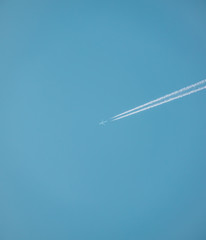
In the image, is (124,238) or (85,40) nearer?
(85,40)

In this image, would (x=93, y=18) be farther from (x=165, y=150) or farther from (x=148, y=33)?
(x=165, y=150)

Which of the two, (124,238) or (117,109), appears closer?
(117,109)

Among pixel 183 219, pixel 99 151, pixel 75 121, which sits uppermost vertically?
pixel 75 121

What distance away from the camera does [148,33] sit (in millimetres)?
1487

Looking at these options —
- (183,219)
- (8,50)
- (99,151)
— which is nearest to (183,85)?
(99,151)

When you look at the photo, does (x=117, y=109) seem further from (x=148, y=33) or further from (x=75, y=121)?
(x=148, y=33)

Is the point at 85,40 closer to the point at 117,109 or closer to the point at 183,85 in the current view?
the point at 117,109


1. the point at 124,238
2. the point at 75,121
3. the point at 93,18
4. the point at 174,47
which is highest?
the point at 93,18

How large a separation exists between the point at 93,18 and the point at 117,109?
0.72 metres

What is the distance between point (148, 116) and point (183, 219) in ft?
3.00

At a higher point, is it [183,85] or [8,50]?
[8,50]

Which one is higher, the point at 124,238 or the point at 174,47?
the point at 174,47

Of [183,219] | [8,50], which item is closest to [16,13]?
[8,50]

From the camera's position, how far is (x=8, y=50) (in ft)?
5.06
